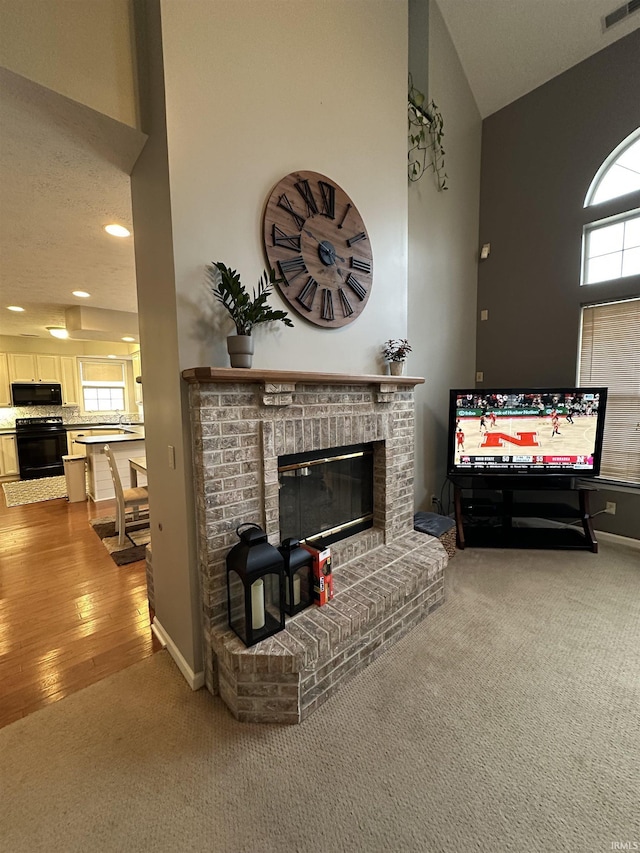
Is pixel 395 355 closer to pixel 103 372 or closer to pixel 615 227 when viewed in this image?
pixel 615 227

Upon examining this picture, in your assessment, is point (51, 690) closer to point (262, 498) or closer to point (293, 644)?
point (293, 644)

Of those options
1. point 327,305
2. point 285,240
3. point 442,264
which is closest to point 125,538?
point 327,305

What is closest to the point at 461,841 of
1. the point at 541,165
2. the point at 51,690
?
the point at 51,690

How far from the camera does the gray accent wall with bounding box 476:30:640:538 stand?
291cm

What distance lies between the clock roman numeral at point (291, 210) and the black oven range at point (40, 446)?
6.31 m

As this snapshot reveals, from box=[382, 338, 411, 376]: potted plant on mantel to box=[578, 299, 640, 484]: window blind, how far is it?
6.64ft

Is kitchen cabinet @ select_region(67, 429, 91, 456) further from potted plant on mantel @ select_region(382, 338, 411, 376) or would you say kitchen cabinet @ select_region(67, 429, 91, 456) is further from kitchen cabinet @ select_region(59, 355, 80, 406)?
potted plant on mantel @ select_region(382, 338, 411, 376)

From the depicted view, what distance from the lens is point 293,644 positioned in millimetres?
1508

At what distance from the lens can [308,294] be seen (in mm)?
1923

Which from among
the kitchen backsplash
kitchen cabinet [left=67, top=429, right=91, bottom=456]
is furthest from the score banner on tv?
the kitchen backsplash

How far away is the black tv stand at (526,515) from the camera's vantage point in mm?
2986

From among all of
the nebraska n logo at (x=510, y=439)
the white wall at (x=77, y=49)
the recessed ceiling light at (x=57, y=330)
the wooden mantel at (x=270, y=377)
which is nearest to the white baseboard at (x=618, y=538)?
the nebraska n logo at (x=510, y=439)

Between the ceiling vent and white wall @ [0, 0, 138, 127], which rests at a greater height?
the ceiling vent

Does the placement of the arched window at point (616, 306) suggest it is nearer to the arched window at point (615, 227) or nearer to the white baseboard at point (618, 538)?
the arched window at point (615, 227)
